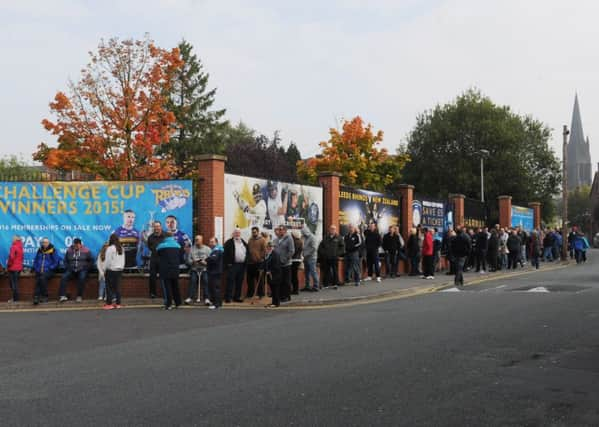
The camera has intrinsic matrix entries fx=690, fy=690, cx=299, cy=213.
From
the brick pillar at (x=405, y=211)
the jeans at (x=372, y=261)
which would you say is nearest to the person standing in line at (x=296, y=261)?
the jeans at (x=372, y=261)

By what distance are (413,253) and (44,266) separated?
11.8 metres

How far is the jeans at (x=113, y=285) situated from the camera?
49.6ft

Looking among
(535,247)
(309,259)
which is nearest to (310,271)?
(309,259)

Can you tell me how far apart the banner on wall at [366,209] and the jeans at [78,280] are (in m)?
8.34

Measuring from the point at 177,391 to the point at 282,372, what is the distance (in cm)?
127

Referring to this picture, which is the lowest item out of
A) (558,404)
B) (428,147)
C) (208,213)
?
(558,404)

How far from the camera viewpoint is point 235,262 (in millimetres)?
15531

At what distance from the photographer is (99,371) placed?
7.60 m

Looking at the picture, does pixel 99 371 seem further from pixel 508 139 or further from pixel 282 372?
pixel 508 139

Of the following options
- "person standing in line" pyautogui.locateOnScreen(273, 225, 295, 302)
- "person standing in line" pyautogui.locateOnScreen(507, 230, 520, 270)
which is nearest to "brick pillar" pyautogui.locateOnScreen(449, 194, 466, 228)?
"person standing in line" pyautogui.locateOnScreen(507, 230, 520, 270)

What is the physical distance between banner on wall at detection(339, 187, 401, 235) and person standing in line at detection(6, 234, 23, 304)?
9.49 m

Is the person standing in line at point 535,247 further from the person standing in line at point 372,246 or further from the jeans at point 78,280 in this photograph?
the jeans at point 78,280

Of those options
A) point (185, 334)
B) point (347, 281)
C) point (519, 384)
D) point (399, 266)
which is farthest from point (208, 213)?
point (519, 384)

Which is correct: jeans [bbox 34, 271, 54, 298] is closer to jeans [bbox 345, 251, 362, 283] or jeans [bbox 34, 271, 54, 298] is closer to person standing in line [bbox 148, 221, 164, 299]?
person standing in line [bbox 148, 221, 164, 299]
